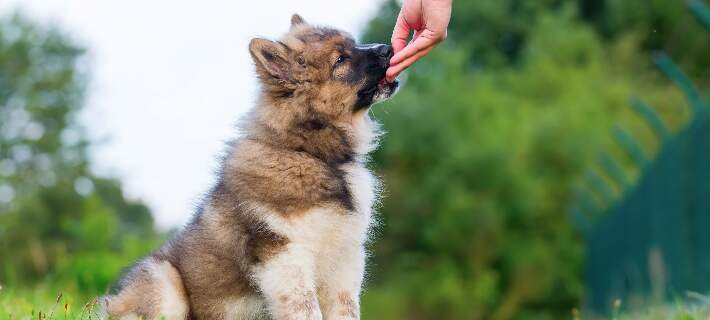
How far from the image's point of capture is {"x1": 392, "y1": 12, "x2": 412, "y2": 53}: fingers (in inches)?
228

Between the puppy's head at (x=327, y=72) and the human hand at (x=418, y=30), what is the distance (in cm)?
10

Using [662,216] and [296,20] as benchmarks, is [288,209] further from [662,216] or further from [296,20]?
[662,216]

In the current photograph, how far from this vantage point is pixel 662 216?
9.60 m

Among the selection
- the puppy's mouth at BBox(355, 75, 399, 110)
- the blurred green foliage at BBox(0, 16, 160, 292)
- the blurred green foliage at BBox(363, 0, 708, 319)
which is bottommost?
the blurred green foliage at BBox(0, 16, 160, 292)

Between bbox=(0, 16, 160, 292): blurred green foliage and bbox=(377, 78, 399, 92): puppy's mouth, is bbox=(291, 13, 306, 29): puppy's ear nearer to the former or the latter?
bbox=(377, 78, 399, 92): puppy's mouth

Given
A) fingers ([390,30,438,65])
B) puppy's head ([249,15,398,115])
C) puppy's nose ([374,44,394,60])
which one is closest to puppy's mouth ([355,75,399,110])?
puppy's head ([249,15,398,115])

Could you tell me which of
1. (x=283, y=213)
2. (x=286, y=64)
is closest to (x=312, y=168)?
(x=283, y=213)

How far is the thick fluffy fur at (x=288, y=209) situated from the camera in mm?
5270

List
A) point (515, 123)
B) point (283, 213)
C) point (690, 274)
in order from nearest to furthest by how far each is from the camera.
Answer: point (283, 213), point (690, 274), point (515, 123)

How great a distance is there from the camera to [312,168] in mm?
5480

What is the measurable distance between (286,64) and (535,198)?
20715 millimetres

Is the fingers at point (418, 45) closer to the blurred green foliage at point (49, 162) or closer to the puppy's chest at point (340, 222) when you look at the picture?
the puppy's chest at point (340, 222)

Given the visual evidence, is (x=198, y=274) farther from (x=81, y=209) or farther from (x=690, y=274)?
(x=81, y=209)

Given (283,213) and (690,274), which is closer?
(283,213)
